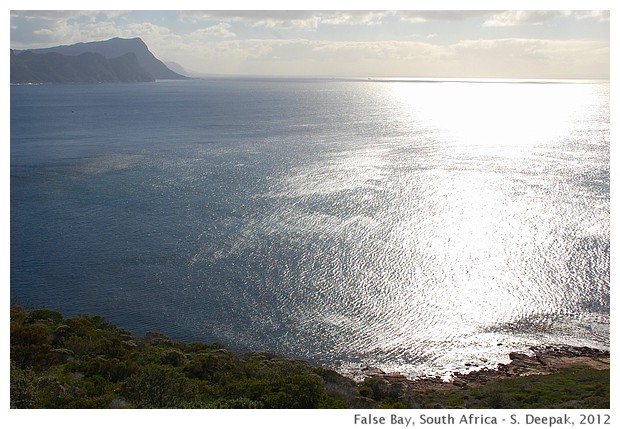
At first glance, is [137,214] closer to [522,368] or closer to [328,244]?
[328,244]

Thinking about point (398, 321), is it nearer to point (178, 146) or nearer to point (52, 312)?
point (52, 312)

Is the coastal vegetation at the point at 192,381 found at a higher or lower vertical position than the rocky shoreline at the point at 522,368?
higher

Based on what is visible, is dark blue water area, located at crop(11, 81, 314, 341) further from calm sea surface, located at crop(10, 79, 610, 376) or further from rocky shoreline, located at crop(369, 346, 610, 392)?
rocky shoreline, located at crop(369, 346, 610, 392)

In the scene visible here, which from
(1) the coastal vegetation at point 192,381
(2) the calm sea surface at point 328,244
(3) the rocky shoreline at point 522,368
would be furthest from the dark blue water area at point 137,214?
(3) the rocky shoreline at point 522,368

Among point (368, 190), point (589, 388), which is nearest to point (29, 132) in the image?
point (368, 190)

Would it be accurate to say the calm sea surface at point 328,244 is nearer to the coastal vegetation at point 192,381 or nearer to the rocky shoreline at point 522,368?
the rocky shoreline at point 522,368
